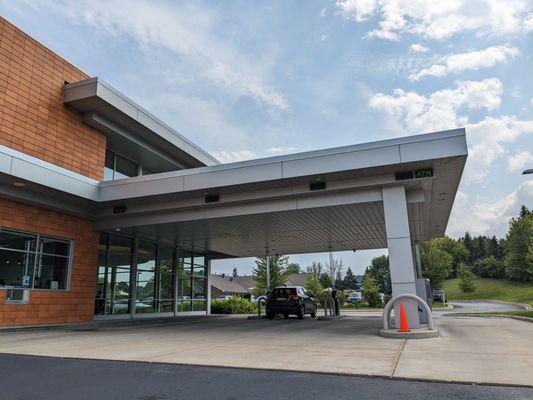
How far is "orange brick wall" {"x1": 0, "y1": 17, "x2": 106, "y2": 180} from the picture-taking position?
Result: 13.3 metres

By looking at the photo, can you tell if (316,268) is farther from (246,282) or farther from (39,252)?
(39,252)

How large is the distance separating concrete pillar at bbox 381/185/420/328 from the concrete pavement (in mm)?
6527

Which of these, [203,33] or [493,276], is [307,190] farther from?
[493,276]

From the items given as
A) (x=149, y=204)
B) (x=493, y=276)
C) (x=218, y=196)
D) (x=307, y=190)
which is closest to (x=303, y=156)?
(x=307, y=190)

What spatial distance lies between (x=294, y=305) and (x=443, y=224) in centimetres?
804

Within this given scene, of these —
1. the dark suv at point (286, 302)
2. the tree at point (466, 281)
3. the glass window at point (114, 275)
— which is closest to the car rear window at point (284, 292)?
the dark suv at point (286, 302)

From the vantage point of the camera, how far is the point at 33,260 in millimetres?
14219

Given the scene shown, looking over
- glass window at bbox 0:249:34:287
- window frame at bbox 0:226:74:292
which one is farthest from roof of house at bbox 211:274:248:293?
glass window at bbox 0:249:34:287

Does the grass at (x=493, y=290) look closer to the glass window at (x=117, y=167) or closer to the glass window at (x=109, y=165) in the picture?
the glass window at (x=117, y=167)

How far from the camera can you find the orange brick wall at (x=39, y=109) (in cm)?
1334

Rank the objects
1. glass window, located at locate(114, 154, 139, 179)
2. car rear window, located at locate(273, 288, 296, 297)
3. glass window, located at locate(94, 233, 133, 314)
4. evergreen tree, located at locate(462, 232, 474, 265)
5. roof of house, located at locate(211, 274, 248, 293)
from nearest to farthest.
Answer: glass window, located at locate(94, 233, 133, 314) → glass window, located at locate(114, 154, 139, 179) → car rear window, located at locate(273, 288, 296, 297) → roof of house, located at locate(211, 274, 248, 293) → evergreen tree, located at locate(462, 232, 474, 265)

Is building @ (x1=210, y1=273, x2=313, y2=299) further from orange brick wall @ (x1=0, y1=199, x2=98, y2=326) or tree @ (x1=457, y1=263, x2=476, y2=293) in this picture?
orange brick wall @ (x1=0, y1=199, x2=98, y2=326)

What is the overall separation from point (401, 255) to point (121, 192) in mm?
9425

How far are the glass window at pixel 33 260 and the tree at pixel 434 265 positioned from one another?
44487 mm
